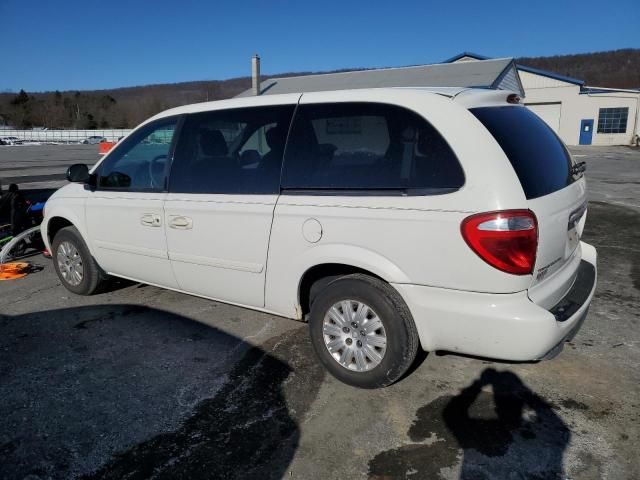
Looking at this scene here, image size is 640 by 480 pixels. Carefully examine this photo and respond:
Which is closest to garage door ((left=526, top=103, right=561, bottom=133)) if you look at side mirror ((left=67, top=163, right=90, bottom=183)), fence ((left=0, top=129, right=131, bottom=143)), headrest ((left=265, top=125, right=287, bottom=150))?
side mirror ((left=67, top=163, right=90, bottom=183))

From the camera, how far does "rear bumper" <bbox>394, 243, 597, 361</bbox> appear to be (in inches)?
102

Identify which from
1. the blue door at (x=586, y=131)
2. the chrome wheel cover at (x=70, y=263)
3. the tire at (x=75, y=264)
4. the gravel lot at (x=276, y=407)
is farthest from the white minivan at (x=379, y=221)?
the blue door at (x=586, y=131)

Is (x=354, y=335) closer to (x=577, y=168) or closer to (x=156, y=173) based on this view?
(x=577, y=168)

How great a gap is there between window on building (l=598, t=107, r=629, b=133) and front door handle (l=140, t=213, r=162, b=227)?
4054cm

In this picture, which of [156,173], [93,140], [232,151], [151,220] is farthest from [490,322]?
[93,140]

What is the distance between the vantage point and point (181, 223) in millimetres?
3805

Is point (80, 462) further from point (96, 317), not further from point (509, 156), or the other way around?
point (509, 156)

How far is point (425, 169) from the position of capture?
2777 mm

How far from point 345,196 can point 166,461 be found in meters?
1.73

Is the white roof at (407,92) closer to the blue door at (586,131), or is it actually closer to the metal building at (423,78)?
the metal building at (423,78)

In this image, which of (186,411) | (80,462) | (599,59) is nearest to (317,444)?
(186,411)

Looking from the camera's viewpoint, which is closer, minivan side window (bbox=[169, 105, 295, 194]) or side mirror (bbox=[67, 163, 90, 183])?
minivan side window (bbox=[169, 105, 295, 194])

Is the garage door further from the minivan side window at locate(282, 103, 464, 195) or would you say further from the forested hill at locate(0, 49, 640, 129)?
the forested hill at locate(0, 49, 640, 129)

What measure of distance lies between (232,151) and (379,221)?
1.45m
